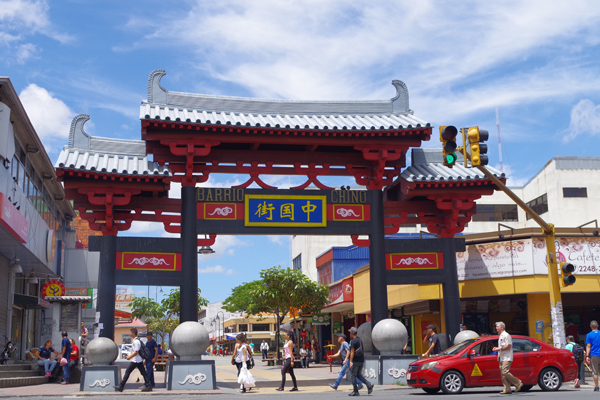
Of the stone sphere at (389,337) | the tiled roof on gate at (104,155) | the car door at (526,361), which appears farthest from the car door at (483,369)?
the tiled roof on gate at (104,155)

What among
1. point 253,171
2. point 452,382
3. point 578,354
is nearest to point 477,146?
point 452,382

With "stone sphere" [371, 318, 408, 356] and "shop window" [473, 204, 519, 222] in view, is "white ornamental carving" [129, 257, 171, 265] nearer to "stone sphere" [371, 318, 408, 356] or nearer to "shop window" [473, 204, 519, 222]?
"stone sphere" [371, 318, 408, 356]

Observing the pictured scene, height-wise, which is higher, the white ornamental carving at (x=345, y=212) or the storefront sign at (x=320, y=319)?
the white ornamental carving at (x=345, y=212)

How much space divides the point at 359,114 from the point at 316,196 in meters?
3.40

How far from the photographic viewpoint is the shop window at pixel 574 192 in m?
52.7

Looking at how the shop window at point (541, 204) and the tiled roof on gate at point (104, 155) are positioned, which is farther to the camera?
the shop window at point (541, 204)

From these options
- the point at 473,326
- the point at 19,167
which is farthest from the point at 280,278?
the point at 19,167

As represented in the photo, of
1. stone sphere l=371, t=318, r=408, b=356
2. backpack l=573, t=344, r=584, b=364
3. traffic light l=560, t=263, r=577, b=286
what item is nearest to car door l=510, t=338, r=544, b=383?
traffic light l=560, t=263, r=577, b=286

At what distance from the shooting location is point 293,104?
20406 millimetres

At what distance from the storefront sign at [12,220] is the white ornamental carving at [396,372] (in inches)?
505

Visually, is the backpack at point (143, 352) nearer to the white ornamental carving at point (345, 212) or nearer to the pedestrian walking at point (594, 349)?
the white ornamental carving at point (345, 212)

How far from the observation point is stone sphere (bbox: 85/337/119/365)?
54.1 feet

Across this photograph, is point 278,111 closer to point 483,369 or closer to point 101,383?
point 101,383

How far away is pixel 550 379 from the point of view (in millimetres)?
15758
